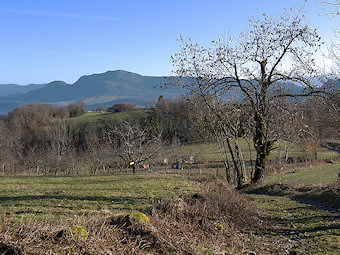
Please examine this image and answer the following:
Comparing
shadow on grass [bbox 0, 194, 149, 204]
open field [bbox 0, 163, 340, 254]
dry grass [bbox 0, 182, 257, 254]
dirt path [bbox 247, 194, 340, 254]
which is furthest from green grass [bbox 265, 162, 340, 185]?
dry grass [bbox 0, 182, 257, 254]

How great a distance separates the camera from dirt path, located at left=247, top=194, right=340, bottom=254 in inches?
296

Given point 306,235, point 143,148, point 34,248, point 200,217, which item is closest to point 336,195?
point 306,235

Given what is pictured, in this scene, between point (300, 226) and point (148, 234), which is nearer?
point (148, 234)

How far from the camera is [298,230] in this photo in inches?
360

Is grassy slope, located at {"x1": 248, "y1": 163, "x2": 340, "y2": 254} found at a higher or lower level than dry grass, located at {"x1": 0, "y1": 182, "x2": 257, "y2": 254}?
lower

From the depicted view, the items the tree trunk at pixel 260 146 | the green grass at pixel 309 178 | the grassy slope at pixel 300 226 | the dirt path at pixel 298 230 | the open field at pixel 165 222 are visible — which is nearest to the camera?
the open field at pixel 165 222

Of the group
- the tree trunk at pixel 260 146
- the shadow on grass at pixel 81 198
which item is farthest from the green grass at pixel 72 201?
the tree trunk at pixel 260 146

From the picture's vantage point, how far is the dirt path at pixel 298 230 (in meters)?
7.53

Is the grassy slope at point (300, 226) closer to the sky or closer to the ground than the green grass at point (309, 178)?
closer to the sky

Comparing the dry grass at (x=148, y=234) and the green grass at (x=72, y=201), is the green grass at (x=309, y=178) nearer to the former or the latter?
the green grass at (x=72, y=201)

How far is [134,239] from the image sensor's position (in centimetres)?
657

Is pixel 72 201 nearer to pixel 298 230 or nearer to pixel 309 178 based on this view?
pixel 298 230

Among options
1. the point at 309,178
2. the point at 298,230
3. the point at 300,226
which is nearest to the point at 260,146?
the point at 300,226

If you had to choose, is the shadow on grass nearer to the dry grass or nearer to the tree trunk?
the dry grass
